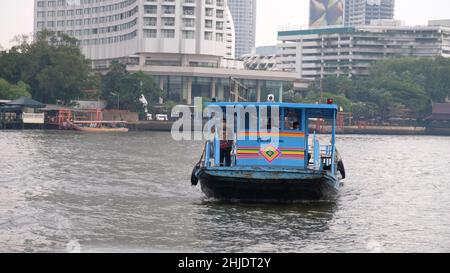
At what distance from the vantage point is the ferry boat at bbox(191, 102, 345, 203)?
78.8ft

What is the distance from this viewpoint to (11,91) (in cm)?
9125

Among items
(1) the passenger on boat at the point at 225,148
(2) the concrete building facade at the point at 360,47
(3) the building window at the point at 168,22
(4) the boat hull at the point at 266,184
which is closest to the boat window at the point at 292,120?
(4) the boat hull at the point at 266,184

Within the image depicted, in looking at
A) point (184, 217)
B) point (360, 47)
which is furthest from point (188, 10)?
point (184, 217)

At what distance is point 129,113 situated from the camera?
10544 cm

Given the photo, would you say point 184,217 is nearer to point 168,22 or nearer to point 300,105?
point 300,105

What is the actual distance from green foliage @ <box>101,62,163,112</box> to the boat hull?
82.5m

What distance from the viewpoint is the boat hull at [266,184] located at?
23.8m

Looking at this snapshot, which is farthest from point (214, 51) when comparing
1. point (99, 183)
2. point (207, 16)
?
point (99, 183)

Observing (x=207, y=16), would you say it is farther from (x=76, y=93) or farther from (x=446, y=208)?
(x=446, y=208)

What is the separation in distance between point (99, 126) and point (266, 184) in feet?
227

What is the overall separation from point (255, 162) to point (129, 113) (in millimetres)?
80827

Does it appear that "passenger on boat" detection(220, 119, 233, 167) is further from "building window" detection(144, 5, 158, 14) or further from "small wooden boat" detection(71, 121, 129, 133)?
"building window" detection(144, 5, 158, 14)

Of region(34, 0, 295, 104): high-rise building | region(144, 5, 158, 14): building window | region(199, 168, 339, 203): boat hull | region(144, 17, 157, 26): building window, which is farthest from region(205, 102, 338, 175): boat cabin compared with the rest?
region(144, 17, 157, 26): building window
